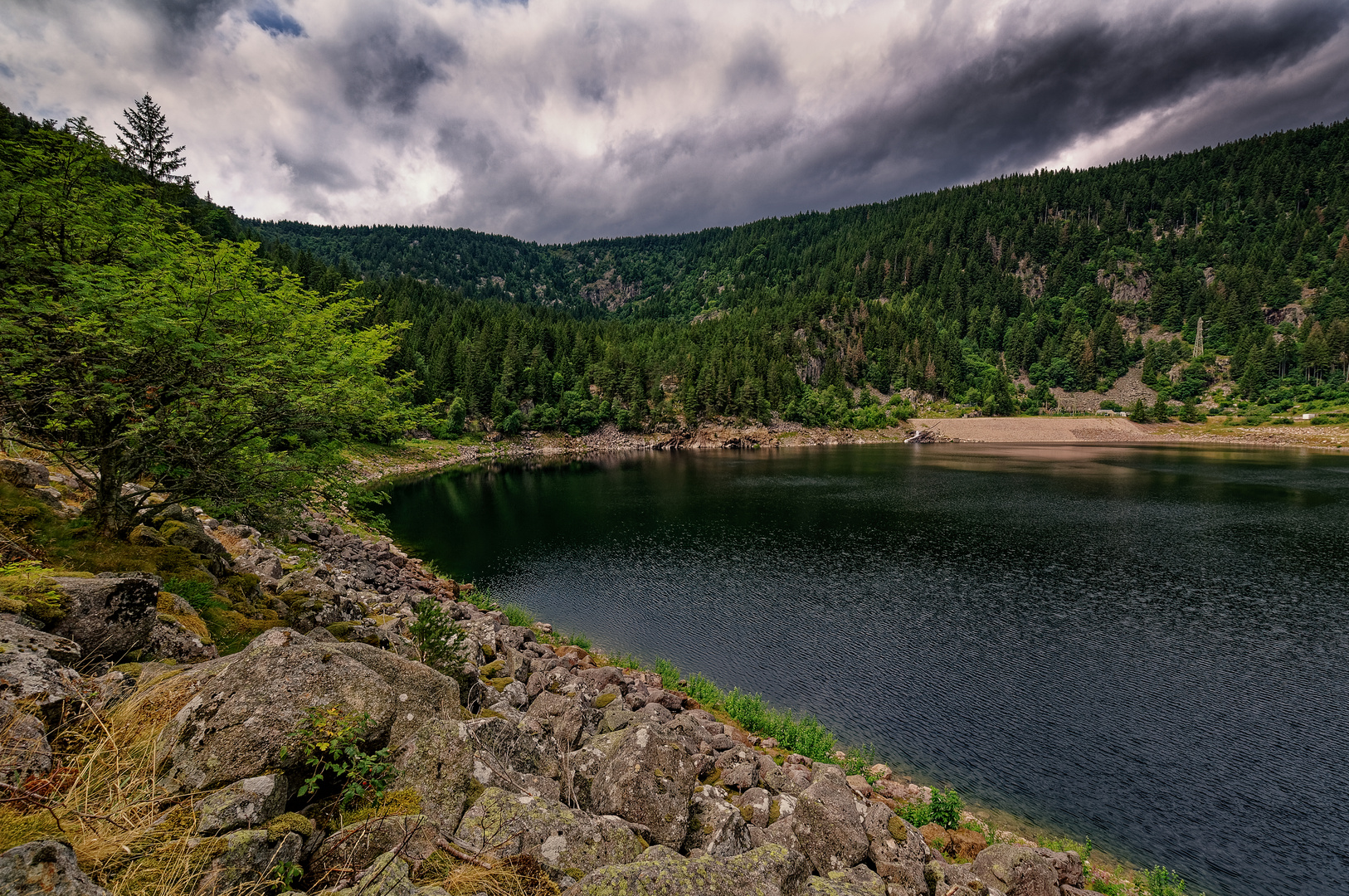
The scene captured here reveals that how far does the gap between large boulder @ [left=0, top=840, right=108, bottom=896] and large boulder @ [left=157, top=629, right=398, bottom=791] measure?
174cm

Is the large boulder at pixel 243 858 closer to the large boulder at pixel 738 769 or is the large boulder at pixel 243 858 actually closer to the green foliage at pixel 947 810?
the large boulder at pixel 738 769

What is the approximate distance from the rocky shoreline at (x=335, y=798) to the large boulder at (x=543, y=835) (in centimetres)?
3

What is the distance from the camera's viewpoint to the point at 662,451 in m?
124

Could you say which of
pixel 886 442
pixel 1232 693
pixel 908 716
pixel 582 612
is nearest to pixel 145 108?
pixel 582 612

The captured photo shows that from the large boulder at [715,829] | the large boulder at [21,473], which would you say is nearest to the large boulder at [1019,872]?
the large boulder at [715,829]

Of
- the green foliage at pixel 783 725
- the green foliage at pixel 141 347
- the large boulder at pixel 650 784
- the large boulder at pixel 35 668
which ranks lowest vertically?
the green foliage at pixel 783 725

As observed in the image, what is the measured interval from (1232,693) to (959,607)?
1011cm

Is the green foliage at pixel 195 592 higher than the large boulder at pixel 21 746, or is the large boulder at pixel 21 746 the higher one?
the large boulder at pixel 21 746

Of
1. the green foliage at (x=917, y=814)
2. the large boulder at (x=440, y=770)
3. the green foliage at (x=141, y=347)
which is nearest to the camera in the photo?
the large boulder at (x=440, y=770)

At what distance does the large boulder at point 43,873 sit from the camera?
3.33 metres

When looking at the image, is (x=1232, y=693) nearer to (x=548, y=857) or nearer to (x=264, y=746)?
(x=548, y=857)

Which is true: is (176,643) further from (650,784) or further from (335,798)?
(650,784)

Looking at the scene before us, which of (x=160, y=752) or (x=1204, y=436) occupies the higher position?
(x=160, y=752)

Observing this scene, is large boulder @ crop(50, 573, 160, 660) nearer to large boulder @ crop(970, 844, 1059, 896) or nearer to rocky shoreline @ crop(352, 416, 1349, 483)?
large boulder @ crop(970, 844, 1059, 896)
